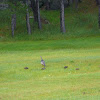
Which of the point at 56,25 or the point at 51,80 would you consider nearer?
the point at 51,80

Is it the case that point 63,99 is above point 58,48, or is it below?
above

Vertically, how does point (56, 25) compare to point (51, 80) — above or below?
below

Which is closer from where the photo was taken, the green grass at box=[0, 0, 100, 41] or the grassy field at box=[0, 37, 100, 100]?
the grassy field at box=[0, 37, 100, 100]

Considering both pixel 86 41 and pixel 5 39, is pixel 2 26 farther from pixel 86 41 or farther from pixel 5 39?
pixel 86 41

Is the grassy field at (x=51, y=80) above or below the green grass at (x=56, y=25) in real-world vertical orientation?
above

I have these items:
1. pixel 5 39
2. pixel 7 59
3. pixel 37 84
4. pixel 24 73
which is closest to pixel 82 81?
pixel 37 84

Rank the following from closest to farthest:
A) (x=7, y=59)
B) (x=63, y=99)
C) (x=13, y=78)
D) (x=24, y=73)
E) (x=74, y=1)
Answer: (x=63, y=99)
(x=13, y=78)
(x=24, y=73)
(x=7, y=59)
(x=74, y=1)

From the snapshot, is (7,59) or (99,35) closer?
(7,59)

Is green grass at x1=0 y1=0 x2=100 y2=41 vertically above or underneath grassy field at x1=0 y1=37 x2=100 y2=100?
underneath

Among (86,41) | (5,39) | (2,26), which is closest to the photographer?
(86,41)

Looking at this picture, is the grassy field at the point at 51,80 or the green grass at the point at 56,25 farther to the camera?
the green grass at the point at 56,25

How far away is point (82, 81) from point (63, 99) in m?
3.43

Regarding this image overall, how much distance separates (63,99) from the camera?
34.8ft

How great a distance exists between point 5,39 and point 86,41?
32.1ft
